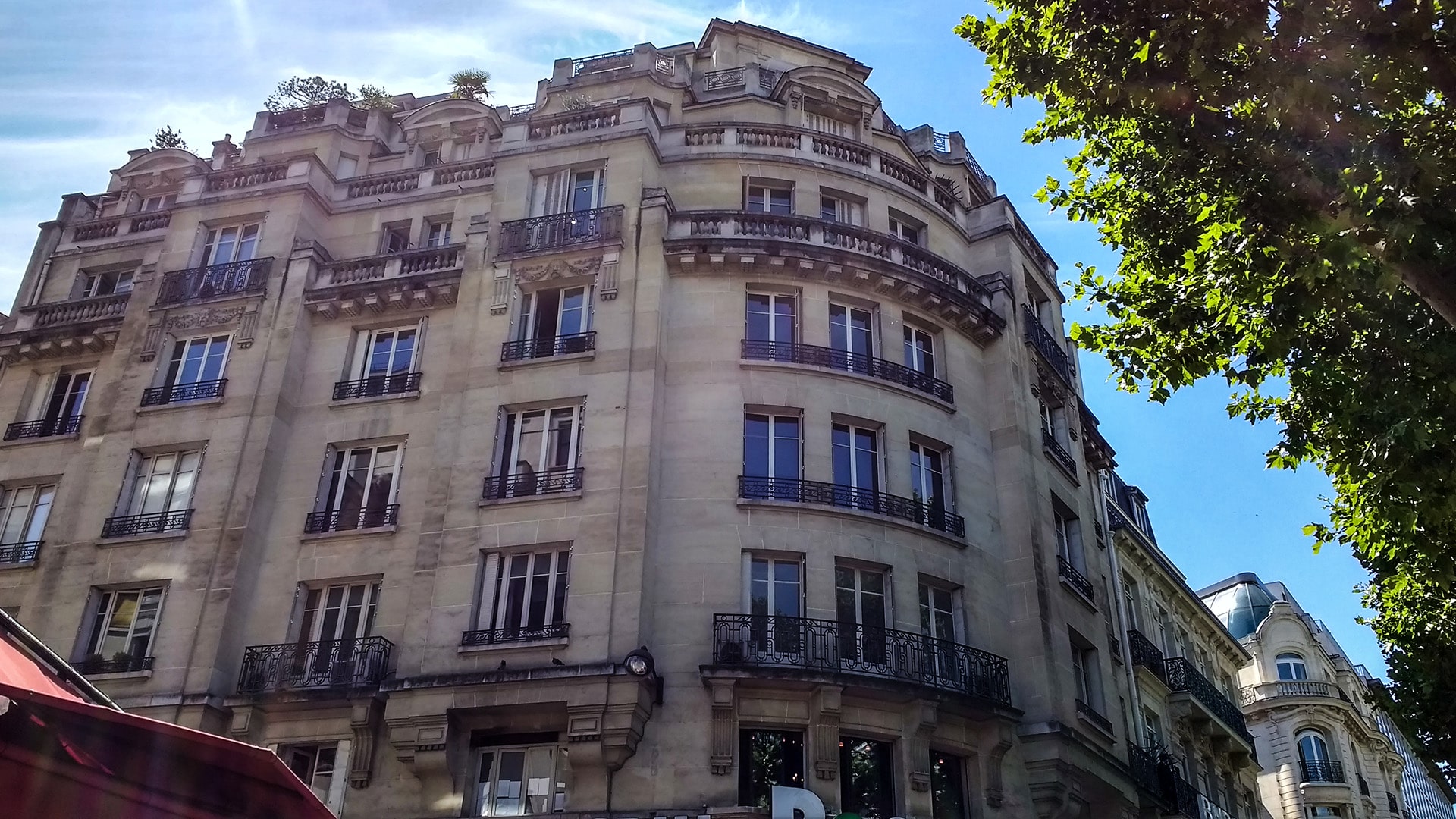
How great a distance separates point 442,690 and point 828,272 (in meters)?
10.3

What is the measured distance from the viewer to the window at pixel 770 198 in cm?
2331

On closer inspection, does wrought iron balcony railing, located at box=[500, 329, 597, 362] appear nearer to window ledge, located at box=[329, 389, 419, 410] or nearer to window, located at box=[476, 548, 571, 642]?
window ledge, located at box=[329, 389, 419, 410]

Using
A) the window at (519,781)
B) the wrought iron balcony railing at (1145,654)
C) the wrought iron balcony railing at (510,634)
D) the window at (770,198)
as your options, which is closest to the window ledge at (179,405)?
the wrought iron balcony railing at (510,634)

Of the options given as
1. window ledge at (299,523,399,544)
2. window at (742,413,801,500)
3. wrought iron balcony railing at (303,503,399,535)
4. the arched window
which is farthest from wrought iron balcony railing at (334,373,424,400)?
the arched window

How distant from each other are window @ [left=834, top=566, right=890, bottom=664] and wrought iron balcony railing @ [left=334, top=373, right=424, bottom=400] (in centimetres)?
896

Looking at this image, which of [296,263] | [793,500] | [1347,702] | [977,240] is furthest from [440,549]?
[1347,702]

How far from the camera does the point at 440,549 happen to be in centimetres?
1853

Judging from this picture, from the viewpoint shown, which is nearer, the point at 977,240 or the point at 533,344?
the point at 533,344

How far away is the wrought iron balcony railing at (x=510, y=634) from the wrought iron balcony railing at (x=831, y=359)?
617cm

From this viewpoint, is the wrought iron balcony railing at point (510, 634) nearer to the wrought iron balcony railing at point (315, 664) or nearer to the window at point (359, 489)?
the wrought iron balcony railing at point (315, 664)

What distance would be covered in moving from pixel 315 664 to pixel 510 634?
3.71 metres

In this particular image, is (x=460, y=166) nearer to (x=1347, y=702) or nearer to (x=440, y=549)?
(x=440, y=549)

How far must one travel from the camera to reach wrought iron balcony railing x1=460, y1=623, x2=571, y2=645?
56.7 ft

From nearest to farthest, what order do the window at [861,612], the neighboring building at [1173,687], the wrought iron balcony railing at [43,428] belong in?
the window at [861,612] → the wrought iron balcony railing at [43,428] → the neighboring building at [1173,687]
